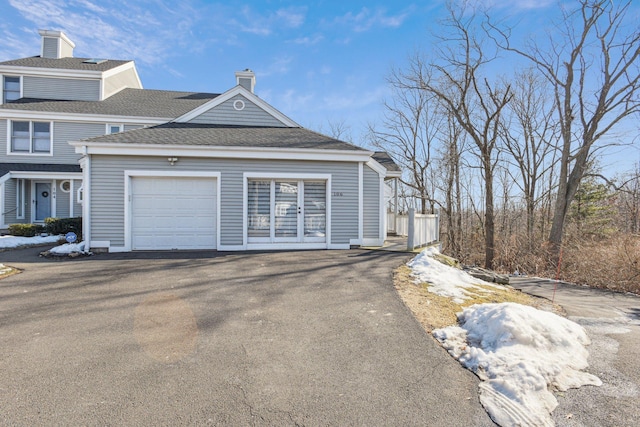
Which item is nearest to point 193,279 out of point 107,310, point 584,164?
point 107,310

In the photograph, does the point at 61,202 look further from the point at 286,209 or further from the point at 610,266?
the point at 610,266

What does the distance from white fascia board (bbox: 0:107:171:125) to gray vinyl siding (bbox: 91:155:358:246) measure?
833cm

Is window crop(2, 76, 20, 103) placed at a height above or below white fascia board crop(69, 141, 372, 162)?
above

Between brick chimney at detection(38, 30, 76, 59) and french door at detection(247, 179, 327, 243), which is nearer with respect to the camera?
french door at detection(247, 179, 327, 243)

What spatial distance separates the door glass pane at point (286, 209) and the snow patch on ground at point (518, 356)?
623cm

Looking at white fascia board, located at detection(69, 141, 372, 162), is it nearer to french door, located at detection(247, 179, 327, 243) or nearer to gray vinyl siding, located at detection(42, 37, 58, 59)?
french door, located at detection(247, 179, 327, 243)

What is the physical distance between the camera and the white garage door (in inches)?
375

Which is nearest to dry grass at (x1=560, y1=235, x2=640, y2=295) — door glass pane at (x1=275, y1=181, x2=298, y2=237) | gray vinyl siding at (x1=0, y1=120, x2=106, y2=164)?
door glass pane at (x1=275, y1=181, x2=298, y2=237)

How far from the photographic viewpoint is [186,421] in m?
2.44

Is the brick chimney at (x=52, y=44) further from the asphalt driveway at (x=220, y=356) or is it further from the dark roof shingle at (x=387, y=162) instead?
the dark roof shingle at (x=387, y=162)

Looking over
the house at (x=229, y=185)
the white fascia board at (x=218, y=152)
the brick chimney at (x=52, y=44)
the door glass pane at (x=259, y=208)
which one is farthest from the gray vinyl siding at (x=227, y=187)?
the brick chimney at (x=52, y=44)

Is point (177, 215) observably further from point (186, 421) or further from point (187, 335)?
point (186, 421)

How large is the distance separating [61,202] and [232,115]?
10.5 meters

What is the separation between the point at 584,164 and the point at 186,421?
57.5 ft
